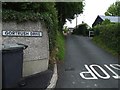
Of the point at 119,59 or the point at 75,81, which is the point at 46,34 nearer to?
the point at 75,81

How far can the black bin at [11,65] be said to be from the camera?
316 inches

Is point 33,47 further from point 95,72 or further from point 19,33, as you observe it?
point 95,72

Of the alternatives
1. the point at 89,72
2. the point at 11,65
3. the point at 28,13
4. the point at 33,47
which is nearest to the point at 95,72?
the point at 89,72

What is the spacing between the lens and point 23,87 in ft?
27.7

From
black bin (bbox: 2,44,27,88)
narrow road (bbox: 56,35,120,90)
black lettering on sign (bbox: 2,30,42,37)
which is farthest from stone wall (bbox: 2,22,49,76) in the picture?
black bin (bbox: 2,44,27,88)

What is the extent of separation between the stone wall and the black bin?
1.58 metres

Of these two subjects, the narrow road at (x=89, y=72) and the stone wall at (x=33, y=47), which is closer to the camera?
the narrow road at (x=89, y=72)

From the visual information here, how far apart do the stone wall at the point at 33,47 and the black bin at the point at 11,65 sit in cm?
158

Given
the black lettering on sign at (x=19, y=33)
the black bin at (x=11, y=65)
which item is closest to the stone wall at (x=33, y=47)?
the black lettering on sign at (x=19, y=33)

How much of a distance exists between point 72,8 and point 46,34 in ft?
82.8

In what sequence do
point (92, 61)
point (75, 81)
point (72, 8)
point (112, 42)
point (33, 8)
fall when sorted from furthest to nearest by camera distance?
point (72, 8)
point (112, 42)
point (92, 61)
point (33, 8)
point (75, 81)

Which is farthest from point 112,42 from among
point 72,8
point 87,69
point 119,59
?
point 72,8

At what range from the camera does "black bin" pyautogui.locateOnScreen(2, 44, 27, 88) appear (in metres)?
8.04

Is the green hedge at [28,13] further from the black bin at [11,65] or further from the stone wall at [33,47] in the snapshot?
the black bin at [11,65]
